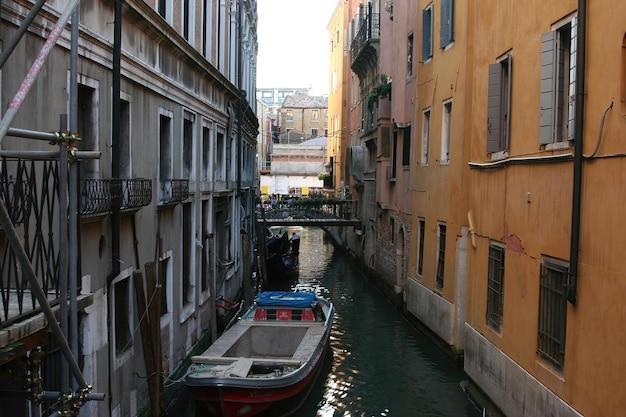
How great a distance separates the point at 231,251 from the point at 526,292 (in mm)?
10388

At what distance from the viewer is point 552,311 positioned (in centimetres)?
751

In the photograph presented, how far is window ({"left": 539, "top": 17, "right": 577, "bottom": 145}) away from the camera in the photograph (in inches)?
292

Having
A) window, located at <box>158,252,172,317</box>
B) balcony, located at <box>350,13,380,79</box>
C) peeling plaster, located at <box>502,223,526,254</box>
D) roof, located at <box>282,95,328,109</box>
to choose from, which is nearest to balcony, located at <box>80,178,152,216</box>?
window, located at <box>158,252,172,317</box>

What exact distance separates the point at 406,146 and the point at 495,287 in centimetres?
845

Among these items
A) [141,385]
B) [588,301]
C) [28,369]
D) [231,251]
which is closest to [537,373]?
[588,301]

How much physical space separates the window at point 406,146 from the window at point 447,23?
3988 mm

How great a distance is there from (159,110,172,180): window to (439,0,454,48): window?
6.23 meters

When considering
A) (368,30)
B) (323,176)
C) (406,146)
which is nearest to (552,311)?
(406,146)

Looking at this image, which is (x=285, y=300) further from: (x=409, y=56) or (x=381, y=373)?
(x=409, y=56)

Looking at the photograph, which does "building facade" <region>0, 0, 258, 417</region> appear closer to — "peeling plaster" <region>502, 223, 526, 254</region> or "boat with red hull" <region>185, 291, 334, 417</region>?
"boat with red hull" <region>185, 291, 334, 417</region>

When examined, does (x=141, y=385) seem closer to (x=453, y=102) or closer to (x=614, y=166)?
(x=614, y=166)

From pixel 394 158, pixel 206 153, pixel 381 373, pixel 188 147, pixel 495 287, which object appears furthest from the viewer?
pixel 394 158

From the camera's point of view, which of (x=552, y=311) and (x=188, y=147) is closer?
(x=552, y=311)

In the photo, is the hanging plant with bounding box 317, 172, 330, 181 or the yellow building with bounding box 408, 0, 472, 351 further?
the hanging plant with bounding box 317, 172, 330, 181
